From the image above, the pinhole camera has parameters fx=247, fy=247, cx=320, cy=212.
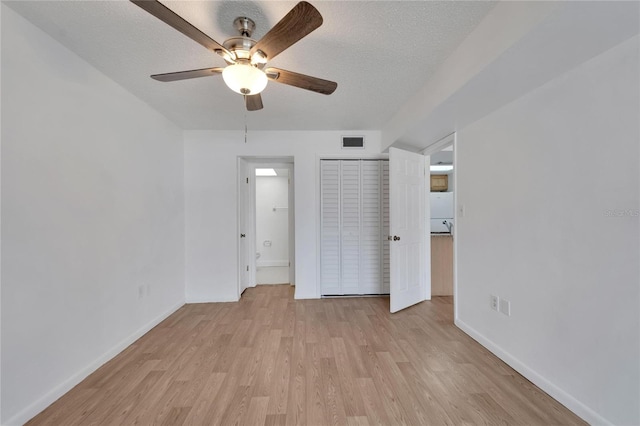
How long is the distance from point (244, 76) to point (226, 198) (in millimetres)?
2184

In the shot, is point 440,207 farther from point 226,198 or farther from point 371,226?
point 226,198

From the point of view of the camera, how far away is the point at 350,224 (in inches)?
136

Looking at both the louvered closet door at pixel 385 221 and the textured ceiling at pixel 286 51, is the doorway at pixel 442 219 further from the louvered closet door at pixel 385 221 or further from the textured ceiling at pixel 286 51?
the textured ceiling at pixel 286 51

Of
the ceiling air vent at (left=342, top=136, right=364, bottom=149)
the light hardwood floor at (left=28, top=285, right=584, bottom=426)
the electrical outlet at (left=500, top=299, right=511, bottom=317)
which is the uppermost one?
the ceiling air vent at (left=342, top=136, right=364, bottom=149)

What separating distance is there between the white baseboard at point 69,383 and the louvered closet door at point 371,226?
102 inches

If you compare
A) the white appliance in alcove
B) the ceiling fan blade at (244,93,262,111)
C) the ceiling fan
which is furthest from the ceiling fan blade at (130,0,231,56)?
the white appliance in alcove

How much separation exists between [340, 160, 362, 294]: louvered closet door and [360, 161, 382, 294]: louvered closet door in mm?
73

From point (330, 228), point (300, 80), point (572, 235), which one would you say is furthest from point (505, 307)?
point (300, 80)

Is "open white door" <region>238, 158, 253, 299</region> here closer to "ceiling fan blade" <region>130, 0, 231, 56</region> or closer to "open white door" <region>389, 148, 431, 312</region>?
"open white door" <region>389, 148, 431, 312</region>

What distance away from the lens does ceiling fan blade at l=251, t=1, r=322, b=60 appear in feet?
3.42

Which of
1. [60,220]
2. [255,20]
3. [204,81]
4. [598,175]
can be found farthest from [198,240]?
[598,175]

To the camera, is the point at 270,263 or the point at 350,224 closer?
the point at 350,224

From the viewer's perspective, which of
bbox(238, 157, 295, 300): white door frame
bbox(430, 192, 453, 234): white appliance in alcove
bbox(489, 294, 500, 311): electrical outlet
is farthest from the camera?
bbox(430, 192, 453, 234): white appliance in alcove

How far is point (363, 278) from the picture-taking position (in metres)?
3.47
